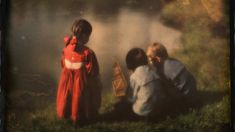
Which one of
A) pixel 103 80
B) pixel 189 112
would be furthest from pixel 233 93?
pixel 103 80

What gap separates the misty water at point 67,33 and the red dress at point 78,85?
0.07m

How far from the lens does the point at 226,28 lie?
12.8 feet

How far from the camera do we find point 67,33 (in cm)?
395

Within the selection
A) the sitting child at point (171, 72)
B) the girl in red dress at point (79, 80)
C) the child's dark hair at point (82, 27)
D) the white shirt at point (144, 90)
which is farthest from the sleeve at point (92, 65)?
the sitting child at point (171, 72)

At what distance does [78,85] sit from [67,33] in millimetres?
547

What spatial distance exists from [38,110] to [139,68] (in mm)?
1100

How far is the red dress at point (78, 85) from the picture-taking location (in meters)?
3.85

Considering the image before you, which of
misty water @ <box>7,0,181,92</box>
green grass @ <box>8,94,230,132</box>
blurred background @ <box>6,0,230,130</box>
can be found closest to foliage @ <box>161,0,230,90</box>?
blurred background @ <box>6,0,230,130</box>

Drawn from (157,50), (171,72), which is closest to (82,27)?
(157,50)

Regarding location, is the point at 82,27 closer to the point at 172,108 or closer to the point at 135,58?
the point at 135,58

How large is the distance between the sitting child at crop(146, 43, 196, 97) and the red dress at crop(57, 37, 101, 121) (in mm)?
602

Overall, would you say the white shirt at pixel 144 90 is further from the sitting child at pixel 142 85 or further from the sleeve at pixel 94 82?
the sleeve at pixel 94 82

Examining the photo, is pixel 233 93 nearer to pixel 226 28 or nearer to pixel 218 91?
pixel 218 91

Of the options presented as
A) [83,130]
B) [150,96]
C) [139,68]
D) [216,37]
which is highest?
[216,37]
